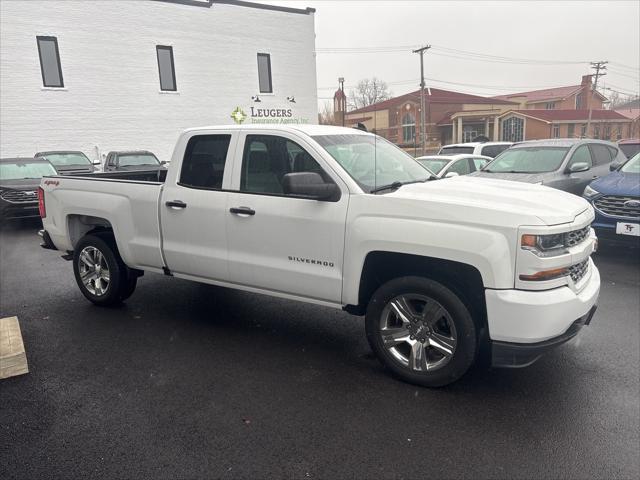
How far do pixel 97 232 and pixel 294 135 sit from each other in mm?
2850

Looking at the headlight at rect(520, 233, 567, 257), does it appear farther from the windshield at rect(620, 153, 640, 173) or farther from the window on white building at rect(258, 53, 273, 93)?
the window on white building at rect(258, 53, 273, 93)

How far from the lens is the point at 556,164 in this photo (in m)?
8.93

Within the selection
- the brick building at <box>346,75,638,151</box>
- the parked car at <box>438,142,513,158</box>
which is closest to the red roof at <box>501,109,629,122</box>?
the brick building at <box>346,75,638,151</box>

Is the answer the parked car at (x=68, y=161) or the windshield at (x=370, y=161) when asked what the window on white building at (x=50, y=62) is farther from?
the windshield at (x=370, y=161)

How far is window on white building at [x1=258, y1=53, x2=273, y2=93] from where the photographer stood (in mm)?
27248

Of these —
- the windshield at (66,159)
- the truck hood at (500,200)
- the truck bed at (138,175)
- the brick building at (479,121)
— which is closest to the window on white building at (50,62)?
the windshield at (66,159)

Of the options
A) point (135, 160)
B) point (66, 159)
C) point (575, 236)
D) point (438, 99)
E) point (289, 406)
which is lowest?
point (289, 406)

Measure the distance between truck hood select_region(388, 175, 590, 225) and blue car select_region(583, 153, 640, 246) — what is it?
3659 mm

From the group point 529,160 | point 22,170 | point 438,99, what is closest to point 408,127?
point 438,99

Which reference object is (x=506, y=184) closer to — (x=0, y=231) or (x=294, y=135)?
(x=294, y=135)

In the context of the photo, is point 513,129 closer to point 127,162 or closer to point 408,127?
point 408,127

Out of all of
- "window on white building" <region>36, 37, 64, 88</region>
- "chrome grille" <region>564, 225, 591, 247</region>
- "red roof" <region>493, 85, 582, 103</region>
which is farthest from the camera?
→ "red roof" <region>493, 85, 582, 103</region>

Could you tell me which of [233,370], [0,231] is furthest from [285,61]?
[233,370]

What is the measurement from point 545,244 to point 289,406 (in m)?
2.03
